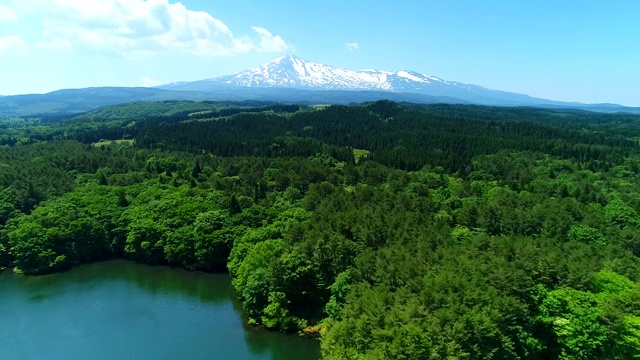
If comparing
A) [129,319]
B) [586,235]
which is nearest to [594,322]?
[586,235]

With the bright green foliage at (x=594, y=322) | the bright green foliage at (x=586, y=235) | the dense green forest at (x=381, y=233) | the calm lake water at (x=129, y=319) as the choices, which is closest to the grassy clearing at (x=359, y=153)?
the dense green forest at (x=381, y=233)

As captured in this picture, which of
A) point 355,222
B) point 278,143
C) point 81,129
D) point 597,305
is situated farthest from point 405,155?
point 81,129

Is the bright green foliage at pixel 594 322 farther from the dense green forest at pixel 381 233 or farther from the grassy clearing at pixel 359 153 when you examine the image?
the grassy clearing at pixel 359 153

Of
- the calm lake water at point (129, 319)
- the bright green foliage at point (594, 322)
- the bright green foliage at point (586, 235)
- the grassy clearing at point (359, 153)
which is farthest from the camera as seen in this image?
the grassy clearing at point (359, 153)

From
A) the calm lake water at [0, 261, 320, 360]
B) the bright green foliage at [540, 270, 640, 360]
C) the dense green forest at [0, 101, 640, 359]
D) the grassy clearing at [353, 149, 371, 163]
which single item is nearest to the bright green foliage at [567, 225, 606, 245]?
the dense green forest at [0, 101, 640, 359]

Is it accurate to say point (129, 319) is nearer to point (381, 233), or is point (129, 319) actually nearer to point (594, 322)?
point (381, 233)

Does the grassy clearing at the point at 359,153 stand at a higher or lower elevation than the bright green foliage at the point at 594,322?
higher

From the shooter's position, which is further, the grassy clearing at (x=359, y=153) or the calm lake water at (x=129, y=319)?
the grassy clearing at (x=359, y=153)

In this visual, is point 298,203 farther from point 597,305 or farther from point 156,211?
point 597,305
